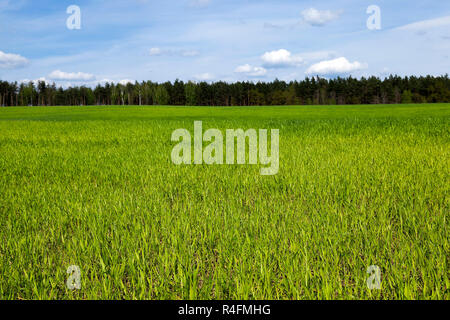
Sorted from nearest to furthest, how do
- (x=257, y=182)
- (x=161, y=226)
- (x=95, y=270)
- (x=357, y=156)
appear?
1. (x=95, y=270)
2. (x=161, y=226)
3. (x=257, y=182)
4. (x=357, y=156)

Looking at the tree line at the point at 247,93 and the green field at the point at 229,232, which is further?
the tree line at the point at 247,93

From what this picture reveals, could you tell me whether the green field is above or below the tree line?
below

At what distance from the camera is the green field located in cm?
280

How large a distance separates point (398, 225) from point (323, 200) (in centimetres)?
120

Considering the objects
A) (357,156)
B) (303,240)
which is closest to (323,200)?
(303,240)

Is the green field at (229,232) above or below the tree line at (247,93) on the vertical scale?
below

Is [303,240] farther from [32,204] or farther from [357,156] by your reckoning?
[357,156]

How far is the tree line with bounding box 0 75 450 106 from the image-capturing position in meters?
120

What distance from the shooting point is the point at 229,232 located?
376 centimetres

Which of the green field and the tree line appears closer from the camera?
the green field

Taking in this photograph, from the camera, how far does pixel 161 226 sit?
4098mm

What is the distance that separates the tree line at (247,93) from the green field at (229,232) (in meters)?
124

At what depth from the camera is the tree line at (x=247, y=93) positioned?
119875 millimetres

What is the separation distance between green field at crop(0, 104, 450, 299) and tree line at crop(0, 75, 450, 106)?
123954 mm
